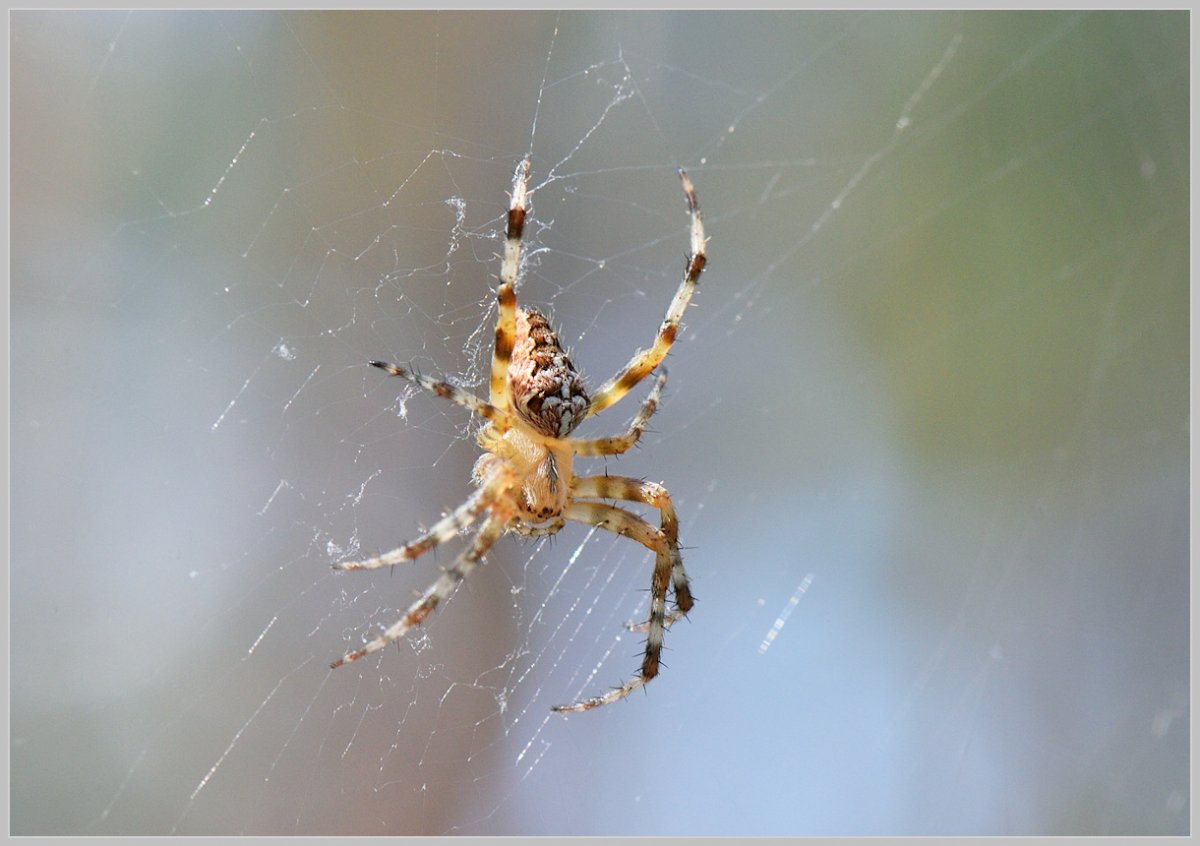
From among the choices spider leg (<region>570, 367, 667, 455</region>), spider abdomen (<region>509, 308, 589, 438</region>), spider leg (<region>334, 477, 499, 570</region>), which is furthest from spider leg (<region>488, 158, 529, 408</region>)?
spider leg (<region>570, 367, 667, 455</region>)

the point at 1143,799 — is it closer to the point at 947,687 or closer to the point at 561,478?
the point at 947,687

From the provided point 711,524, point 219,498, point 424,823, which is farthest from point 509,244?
point 711,524

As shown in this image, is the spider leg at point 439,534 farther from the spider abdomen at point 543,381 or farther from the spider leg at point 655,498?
the spider leg at point 655,498

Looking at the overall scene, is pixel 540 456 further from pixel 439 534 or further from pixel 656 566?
pixel 656 566

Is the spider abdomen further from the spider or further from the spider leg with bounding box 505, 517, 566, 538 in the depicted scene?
the spider leg with bounding box 505, 517, 566, 538

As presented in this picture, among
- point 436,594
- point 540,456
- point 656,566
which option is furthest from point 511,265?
point 656,566

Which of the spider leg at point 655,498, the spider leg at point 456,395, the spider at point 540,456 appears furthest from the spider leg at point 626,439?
the spider leg at point 456,395
